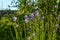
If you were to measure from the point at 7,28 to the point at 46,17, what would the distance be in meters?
0.87

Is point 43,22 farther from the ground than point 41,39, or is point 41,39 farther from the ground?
point 43,22

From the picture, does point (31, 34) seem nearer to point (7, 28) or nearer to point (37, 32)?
point (37, 32)

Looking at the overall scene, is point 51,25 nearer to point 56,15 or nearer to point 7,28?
point 56,15

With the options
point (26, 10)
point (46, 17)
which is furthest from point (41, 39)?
point (26, 10)

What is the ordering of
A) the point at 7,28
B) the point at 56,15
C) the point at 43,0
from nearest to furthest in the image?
the point at 56,15
the point at 43,0
the point at 7,28

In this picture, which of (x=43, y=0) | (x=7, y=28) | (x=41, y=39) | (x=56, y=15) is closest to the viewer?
(x=41, y=39)

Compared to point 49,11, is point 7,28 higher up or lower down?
lower down

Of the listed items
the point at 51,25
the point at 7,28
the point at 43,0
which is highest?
the point at 43,0

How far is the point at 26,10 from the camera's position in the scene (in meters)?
3.75

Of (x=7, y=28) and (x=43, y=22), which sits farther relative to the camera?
(x=7, y=28)

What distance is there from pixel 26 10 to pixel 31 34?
2.18 ft

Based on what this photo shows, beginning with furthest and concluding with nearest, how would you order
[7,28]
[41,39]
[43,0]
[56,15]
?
[7,28], [43,0], [56,15], [41,39]

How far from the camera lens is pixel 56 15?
3398mm

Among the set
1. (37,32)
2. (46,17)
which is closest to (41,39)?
(37,32)
